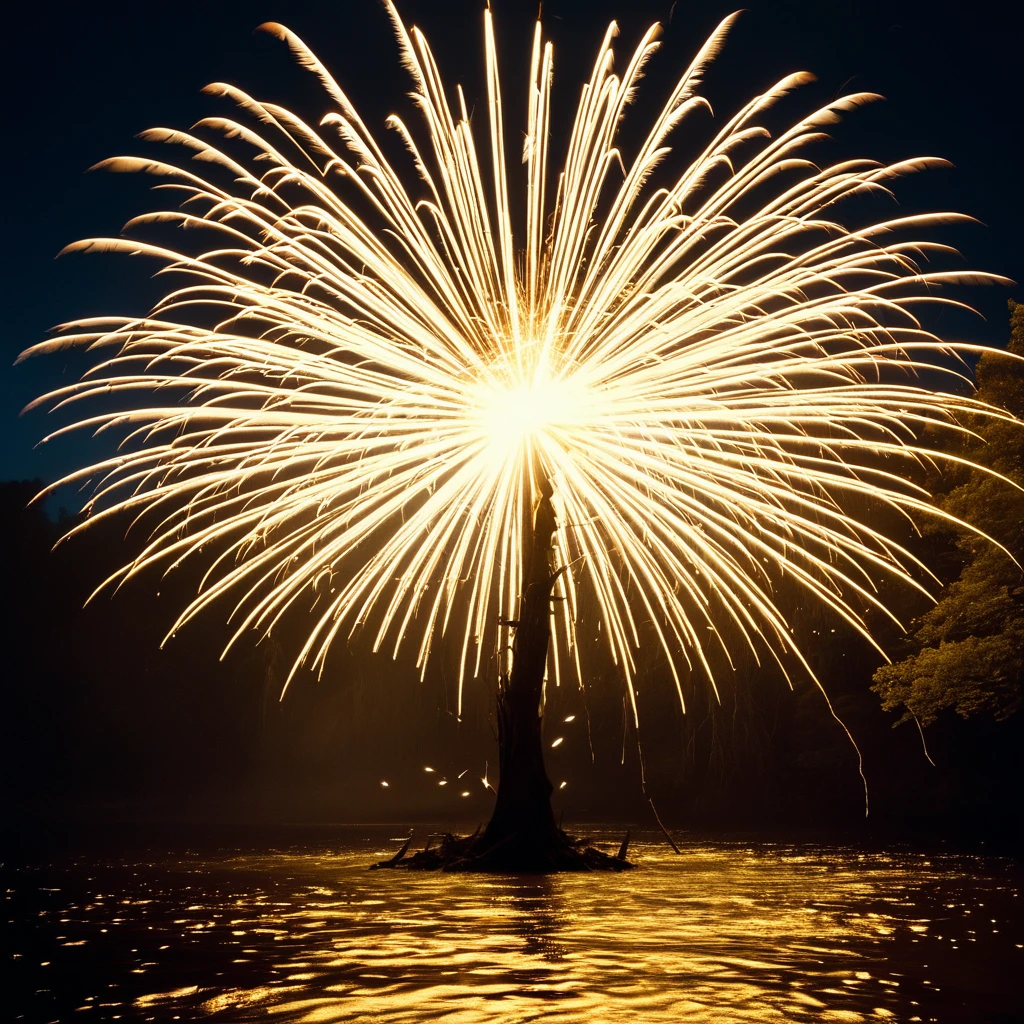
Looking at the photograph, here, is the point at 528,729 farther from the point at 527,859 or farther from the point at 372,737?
the point at 372,737

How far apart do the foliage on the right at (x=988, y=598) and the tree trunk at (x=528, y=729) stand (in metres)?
16.6

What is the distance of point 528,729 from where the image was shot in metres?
27.2

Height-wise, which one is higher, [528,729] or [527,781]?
[528,729]

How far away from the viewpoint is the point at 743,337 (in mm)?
22219

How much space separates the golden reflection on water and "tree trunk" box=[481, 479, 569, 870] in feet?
6.42

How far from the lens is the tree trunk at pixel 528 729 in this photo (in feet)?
87.0

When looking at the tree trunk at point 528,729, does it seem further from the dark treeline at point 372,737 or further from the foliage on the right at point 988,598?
the foliage on the right at point 988,598

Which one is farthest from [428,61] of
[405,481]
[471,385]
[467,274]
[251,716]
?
[251,716]

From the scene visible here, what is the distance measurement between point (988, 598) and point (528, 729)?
19.7 metres

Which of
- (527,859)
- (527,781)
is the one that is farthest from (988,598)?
(527,859)

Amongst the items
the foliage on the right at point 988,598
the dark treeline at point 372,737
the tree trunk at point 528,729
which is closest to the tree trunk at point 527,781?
the tree trunk at point 528,729

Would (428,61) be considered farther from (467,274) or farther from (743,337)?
(743,337)

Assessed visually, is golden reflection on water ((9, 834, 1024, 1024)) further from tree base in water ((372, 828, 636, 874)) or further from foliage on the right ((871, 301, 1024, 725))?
foliage on the right ((871, 301, 1024, 725))

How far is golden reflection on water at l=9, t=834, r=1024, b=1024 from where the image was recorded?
11.6 m
